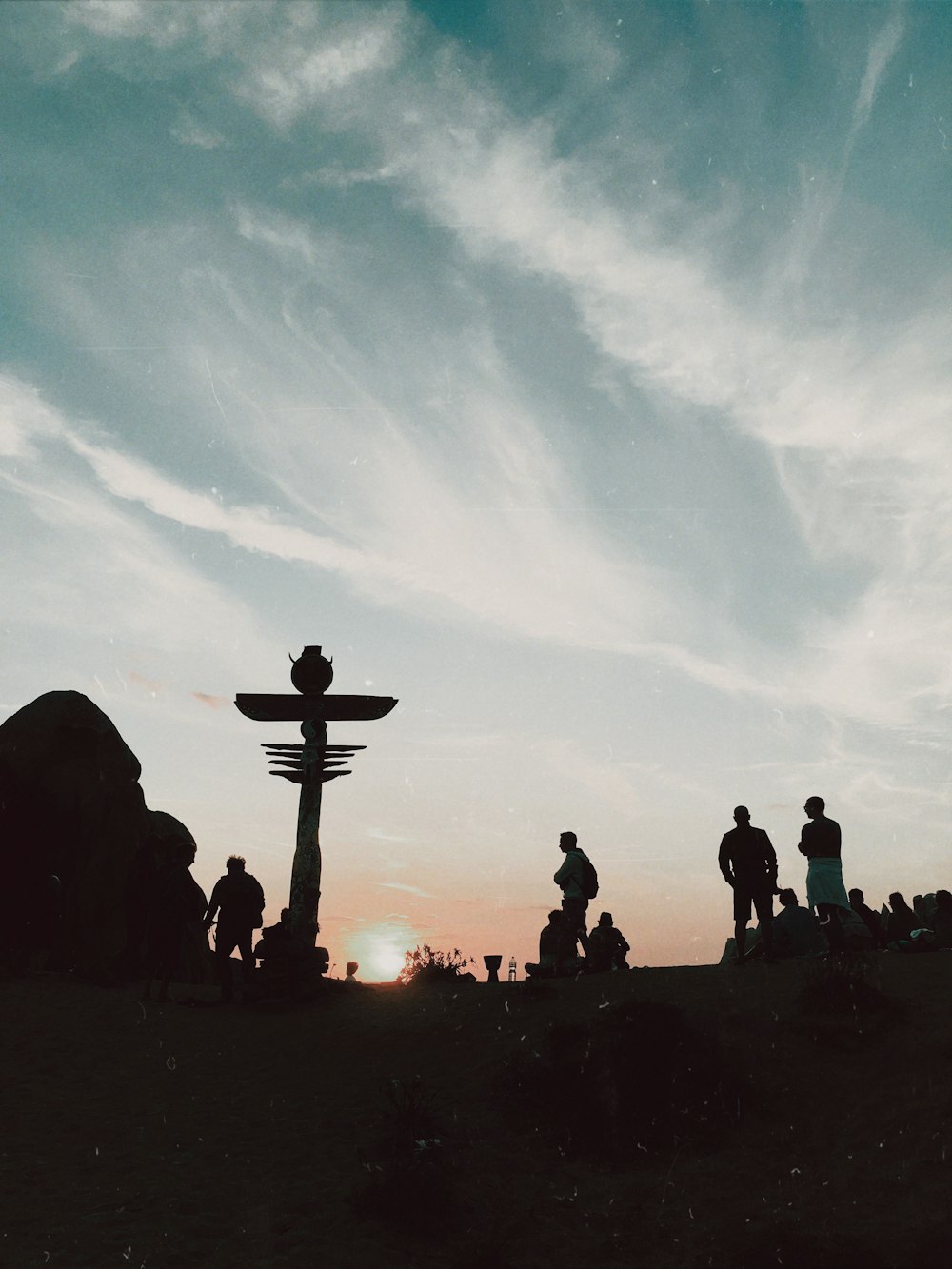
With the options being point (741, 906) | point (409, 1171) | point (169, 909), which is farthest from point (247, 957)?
point (741, 906)

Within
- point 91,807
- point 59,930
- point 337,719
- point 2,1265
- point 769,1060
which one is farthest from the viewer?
point 91,807

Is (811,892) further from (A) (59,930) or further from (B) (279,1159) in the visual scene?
(A) (59,930)

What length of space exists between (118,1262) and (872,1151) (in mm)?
5996

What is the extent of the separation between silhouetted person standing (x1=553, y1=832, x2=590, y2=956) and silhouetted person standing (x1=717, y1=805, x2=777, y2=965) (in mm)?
2182

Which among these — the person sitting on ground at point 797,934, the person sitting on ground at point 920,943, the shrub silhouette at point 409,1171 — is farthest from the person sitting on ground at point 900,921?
the shrub silhouette at point 409,1171

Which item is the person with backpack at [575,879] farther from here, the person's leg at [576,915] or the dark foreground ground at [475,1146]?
the dark foreground ground at [475,1146]

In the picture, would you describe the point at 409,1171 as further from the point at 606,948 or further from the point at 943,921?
the point at 943,921

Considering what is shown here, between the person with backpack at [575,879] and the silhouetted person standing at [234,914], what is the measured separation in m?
4.62

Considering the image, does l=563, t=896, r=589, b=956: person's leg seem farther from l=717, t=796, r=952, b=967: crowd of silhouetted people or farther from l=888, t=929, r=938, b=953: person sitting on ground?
l=888, t=929, r=938, b=953: person sitting on ground

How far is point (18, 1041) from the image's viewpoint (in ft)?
36.6

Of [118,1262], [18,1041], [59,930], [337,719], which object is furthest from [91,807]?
[118,1262]

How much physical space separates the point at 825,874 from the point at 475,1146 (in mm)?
5417

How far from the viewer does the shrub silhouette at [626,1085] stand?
812cm

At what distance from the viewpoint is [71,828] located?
20.0 m
